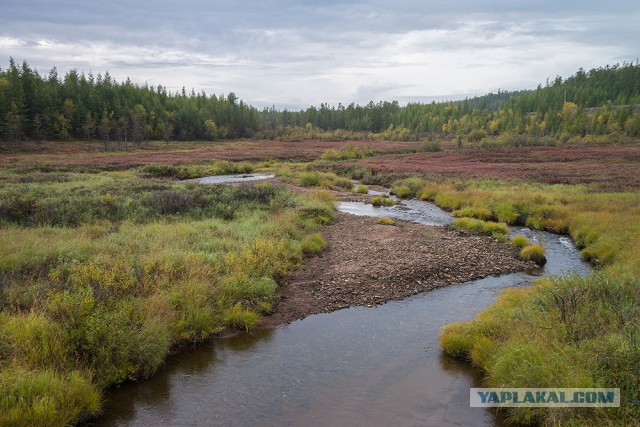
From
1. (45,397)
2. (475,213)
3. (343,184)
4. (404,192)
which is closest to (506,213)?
(475,213)

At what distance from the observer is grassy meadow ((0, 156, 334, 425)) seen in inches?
332

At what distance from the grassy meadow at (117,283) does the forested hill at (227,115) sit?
76.6m

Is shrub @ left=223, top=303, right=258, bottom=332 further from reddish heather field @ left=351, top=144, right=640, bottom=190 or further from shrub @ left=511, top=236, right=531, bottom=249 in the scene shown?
reddish heather field @ left=351, top=144, right=640, bottom=190

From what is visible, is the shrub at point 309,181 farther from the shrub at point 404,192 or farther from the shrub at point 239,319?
the shrub at point 239,319

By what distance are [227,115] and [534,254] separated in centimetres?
12953

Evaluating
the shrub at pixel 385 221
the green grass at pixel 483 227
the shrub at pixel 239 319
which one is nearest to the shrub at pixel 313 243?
the shrub at pixel 385 221

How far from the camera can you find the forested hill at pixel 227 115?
9338cm

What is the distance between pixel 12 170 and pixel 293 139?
88716mm

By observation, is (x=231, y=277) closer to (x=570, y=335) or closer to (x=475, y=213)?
(x=570, y=335)

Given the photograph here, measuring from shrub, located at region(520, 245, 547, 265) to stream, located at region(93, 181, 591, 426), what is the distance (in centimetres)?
645

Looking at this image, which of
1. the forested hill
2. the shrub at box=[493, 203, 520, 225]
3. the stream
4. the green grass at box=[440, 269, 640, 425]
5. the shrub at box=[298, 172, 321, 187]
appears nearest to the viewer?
the green grass at box=[440, 269, 640, 425]

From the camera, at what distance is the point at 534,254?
1867 cm

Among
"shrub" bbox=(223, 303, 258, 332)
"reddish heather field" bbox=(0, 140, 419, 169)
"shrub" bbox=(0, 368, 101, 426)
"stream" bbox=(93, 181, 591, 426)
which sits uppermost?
"reddish heather field" bbox=(0, 140, 419, 169)

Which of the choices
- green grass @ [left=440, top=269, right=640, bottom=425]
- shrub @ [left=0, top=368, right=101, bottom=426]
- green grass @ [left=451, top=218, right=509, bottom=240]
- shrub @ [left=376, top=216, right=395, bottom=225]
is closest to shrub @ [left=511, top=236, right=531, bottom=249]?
green grass @ [left=451, top=218, right=509, bottom=240]
